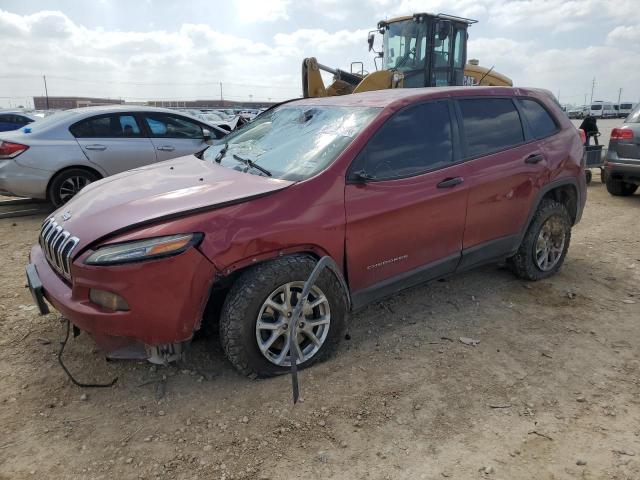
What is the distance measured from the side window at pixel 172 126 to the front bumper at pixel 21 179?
1556 millimetres

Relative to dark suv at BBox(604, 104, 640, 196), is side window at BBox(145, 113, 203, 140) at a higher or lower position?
higher

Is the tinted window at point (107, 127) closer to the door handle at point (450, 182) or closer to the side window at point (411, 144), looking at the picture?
the side window at point (411, 144)

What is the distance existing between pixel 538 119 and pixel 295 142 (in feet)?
7.67

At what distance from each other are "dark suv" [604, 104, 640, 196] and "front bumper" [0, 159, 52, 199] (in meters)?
8.52

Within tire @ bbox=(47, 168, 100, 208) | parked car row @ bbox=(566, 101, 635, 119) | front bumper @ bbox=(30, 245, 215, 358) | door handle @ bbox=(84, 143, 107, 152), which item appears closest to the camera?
front bumper @ bbox=(30, 245, 215, 358)

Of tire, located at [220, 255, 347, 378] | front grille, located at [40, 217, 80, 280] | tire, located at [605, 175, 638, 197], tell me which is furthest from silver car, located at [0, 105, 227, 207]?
tire, located at [605, 175, 638, 197]

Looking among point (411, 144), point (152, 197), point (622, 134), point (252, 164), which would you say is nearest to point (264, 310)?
point (152, 197)

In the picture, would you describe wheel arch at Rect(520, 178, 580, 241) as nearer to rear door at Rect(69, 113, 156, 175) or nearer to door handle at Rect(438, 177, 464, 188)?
door handle at Rect(438, 177, 464, 188)

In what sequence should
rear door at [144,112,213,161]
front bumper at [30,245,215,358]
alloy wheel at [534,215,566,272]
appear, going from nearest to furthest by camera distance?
front bumper at [30,245,215,358]
alloy wheel at [534,215,566,272]
rear door at [144,112,213,161]

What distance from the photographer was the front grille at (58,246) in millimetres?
2775

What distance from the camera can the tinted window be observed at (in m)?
6.80

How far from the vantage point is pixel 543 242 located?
14.9 feet

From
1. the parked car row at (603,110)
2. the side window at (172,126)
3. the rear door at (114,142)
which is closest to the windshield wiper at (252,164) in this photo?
the rear door at (114,142)

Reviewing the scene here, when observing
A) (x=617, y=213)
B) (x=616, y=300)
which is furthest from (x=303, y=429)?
(x=617, y=213)
